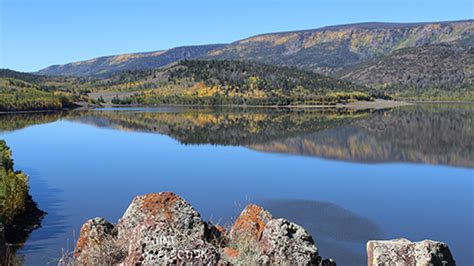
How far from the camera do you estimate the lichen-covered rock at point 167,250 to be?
762 centimetres

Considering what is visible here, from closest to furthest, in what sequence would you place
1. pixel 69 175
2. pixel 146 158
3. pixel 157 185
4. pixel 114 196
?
pixel 114 196, pixel 157 185, pixel 69 175, pixel 146 158

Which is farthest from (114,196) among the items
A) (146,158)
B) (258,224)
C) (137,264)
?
(137,264)

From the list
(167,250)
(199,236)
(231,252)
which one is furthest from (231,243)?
(167,250)

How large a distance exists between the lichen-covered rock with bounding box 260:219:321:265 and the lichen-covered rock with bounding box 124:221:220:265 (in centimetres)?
258

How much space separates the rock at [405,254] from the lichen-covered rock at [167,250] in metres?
3.63

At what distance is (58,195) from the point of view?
4159 centimetres

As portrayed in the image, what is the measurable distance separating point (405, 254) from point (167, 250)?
4.85m

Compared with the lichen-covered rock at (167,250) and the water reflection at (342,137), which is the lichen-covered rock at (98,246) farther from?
the water reflection at (342,137)

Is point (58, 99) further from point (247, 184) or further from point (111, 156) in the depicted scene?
point (247, 184)

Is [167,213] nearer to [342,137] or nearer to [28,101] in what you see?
[342,137]

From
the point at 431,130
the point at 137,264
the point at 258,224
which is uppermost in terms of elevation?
the point at 137,264

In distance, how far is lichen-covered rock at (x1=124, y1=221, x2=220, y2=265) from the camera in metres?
7.62

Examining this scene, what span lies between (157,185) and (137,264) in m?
37.6

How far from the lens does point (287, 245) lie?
1048cm
